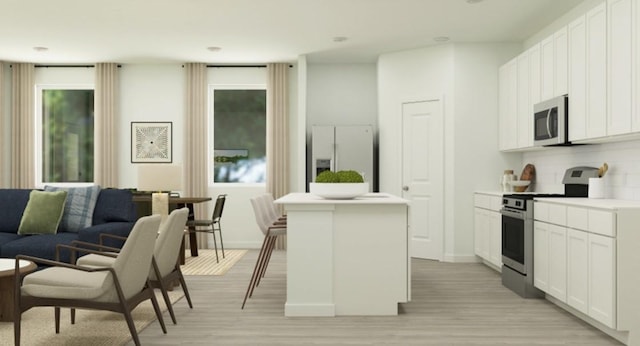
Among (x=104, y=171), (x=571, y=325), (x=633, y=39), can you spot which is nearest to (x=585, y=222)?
(x=571, y=325)

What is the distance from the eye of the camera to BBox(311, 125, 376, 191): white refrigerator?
300 inches

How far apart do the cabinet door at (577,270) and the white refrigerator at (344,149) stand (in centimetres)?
371

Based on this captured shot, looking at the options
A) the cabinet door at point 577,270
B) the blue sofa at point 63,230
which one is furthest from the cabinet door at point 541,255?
the blue sofa at point 63,230

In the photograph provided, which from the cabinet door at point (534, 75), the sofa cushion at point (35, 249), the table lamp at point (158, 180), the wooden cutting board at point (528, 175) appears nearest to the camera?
the sofa cushion at point (35, 249)

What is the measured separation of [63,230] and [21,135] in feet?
12.0

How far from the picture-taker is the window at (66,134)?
8664mm

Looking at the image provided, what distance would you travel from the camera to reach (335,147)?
25.1ft

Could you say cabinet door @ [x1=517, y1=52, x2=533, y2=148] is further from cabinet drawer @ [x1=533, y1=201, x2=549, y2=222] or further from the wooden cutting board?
cabinet drawer @ [x1=533, y1=201, x2=549, y2=222]

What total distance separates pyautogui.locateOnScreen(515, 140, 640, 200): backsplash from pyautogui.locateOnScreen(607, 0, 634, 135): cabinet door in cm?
51

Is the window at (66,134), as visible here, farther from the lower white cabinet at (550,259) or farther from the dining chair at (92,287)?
the lower white cabinet at (550,259)

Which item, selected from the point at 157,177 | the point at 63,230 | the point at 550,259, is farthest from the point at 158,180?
the point at 550,259

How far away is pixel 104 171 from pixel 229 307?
4737 millimetres

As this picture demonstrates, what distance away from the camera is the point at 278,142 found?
327 inches

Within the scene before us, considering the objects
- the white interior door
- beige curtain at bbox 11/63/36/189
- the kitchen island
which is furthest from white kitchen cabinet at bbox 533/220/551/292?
beige curtain at bbox 11/63/36/189
